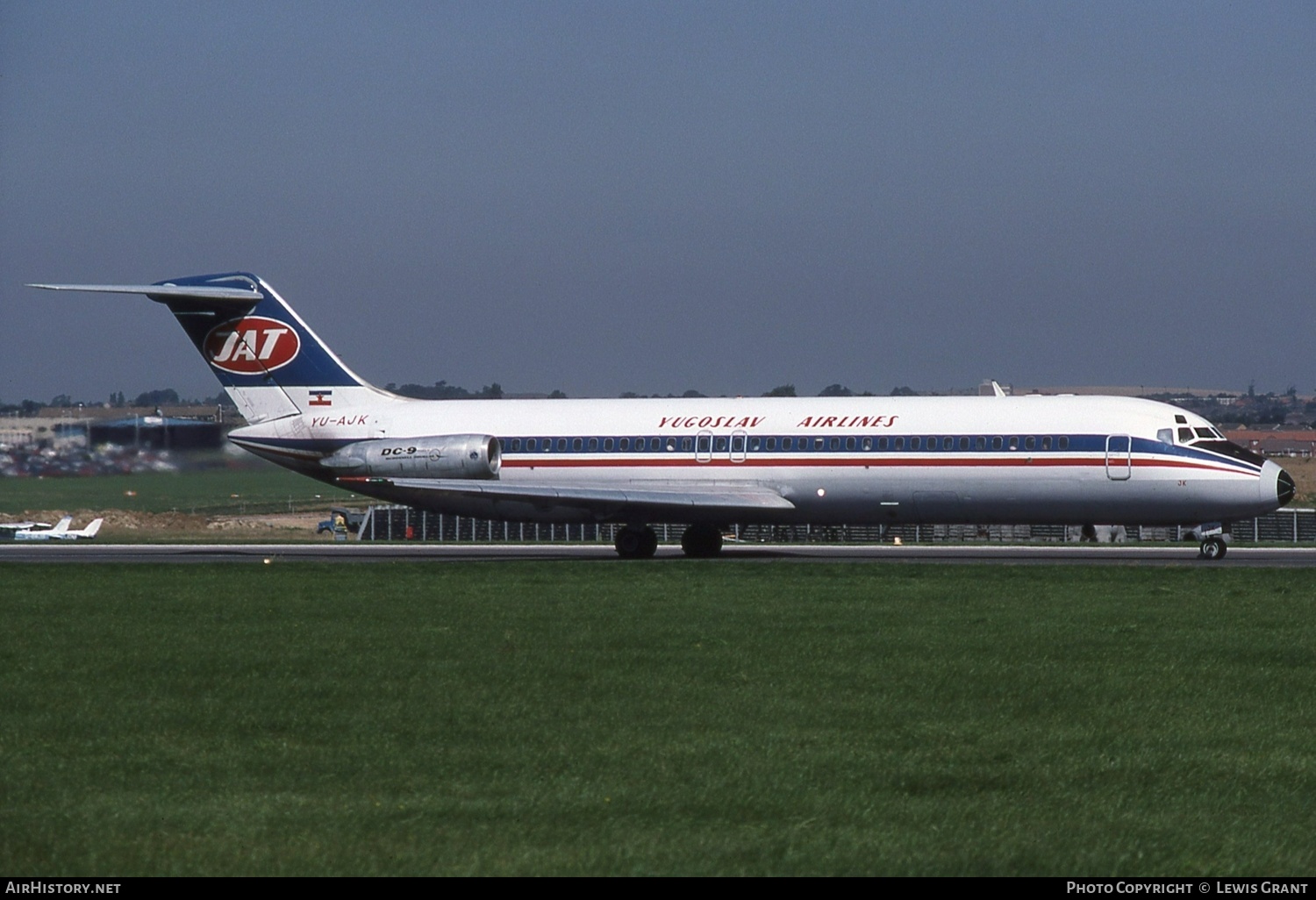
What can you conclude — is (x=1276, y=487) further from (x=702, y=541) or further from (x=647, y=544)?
(x=647, y=544)

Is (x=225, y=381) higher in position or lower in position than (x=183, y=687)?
higher

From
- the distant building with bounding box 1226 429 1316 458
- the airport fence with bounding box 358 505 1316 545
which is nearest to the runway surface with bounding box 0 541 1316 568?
the airport fence with bounding box 358 505 1316 545

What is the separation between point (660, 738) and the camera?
12602 millimetres

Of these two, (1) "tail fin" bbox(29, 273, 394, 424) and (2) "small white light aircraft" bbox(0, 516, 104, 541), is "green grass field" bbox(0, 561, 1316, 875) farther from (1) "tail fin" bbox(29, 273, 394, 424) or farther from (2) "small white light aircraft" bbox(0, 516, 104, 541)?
(2) "small white light aircraft" bbox(0, 516, 104, 541)

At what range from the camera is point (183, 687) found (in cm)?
1505

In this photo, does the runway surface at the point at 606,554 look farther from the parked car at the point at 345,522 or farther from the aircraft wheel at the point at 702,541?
the parked car at the point at 345,522

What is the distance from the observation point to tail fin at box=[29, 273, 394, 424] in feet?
135

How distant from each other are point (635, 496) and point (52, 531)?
32.0 meters

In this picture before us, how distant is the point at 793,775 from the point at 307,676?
20.6 feet

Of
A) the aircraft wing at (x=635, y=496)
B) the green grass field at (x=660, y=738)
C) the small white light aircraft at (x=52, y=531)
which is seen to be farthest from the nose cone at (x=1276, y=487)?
the small white light aircraft at (x=52, y=531)

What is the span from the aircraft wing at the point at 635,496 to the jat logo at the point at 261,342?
6.07 meters

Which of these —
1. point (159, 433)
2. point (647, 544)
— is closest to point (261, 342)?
point (159, 433)

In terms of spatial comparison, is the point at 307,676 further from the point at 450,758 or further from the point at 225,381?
the point at 225,381
